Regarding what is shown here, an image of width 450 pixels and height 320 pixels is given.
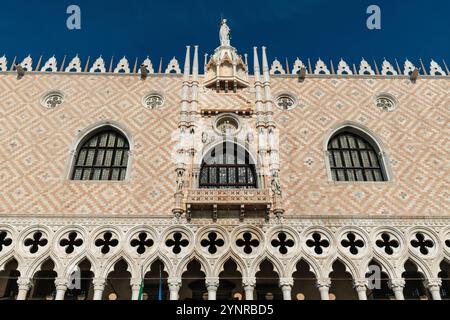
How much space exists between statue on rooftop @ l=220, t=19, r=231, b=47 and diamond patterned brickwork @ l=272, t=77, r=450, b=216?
256 cm

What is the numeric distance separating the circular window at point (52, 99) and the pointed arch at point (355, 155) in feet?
29.3

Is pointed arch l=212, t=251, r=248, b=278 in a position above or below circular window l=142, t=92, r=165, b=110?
below

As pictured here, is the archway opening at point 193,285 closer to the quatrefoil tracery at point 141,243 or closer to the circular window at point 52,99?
the quatrefoil tracery at point 141,243

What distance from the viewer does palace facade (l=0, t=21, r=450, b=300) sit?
10.0 m

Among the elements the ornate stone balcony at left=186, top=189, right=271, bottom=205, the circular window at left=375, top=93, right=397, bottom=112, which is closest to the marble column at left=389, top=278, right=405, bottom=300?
the ornate stone balcony at left=186, top=189, right=271, bottom=205

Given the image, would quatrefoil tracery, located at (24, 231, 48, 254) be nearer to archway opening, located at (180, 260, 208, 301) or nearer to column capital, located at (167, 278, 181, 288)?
Answer: column capital, located at (167, 278, 181, 288)

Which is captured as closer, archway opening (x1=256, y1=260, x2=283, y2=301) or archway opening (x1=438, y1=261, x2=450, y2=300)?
archway opening (x1=438, y1=261, x2=450, y2=300)

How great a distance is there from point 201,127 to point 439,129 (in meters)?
7.78

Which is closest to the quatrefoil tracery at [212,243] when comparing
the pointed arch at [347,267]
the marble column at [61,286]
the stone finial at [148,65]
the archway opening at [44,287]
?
the pointed arch at [347,267]

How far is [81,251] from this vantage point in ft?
32.8

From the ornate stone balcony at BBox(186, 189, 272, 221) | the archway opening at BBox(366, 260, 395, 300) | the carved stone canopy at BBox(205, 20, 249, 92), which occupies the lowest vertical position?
the archway opening at BBox(366, 260, 395, 300)

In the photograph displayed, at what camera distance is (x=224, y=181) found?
37.9ft
